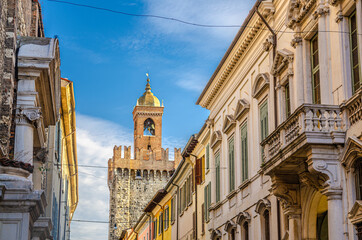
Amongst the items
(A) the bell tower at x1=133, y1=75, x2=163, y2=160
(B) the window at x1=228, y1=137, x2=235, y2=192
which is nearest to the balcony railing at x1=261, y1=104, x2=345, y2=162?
(B) the window at x1=228, y1=137, x2=235, y2=192

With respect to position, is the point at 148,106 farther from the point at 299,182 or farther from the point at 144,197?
the point at 299,182

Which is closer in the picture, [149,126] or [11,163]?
[11,163]

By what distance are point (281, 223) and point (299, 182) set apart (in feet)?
7.63

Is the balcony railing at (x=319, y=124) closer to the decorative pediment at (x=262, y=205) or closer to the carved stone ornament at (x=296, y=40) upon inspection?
the carved stone ornament at (x=296, y=40)

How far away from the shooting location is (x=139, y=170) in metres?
91.7

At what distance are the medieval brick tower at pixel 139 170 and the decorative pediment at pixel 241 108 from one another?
197 ft

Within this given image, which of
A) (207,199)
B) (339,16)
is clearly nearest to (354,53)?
(339,16)

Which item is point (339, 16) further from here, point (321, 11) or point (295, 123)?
point (295, 123)

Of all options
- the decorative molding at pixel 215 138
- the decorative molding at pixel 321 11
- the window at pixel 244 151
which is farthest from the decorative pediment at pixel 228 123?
the decorative molding at pixel 321 11

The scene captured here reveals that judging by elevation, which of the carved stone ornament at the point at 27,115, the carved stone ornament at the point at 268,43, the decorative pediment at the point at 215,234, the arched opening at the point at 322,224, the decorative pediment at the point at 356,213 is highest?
the carved stone ornament at the point at 268,43

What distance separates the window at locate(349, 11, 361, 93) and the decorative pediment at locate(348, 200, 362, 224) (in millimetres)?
2396

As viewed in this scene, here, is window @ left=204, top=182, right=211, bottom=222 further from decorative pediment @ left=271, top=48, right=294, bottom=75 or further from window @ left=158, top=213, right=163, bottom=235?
window @ left=158, top=213, right=163, bottom=235

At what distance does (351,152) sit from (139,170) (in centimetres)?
7865

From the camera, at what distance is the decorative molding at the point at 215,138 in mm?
27797
